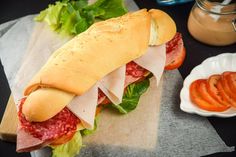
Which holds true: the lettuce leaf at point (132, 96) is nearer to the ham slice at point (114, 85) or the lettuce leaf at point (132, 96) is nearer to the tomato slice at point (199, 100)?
the ham slice at point (114, 85)

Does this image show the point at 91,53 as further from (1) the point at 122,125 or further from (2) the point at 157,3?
(2) the point at 157,3

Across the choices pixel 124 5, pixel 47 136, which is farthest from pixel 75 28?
pixel 47 136

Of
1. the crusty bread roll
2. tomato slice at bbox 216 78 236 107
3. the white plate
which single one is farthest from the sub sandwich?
tomato slice at bbox 216 78 236 107

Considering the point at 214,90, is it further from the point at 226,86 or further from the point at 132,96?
the point at 132,96

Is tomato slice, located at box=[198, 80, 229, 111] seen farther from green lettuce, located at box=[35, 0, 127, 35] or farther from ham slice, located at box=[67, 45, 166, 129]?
green lettuce, located at box=[35, 0, 127, 35]

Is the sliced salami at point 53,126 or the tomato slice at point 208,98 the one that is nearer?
the sliced salami at point 53,126

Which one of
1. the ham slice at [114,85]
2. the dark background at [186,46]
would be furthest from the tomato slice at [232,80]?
the ham slice at [114,85]
